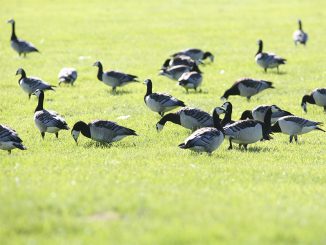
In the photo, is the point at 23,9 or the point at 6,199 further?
the point at 23,9

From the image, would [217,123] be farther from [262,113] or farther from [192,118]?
[262,113]

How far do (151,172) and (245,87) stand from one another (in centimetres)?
1158

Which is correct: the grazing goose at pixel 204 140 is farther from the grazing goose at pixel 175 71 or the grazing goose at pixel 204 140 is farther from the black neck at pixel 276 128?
the grazing goose at pixel 175 71

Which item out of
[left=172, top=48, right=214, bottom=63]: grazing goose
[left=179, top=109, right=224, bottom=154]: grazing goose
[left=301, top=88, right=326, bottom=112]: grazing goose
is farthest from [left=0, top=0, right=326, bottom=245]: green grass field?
[left=172, top=48, right=214, bottom=63]: grazing goose

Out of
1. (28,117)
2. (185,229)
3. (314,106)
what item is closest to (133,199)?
(185,229)

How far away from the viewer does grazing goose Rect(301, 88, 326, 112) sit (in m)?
22.5

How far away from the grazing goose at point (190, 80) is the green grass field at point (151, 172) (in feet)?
2.01

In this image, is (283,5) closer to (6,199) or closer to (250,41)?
(250,41)

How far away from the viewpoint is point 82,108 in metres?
23.7

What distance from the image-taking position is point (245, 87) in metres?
24.6

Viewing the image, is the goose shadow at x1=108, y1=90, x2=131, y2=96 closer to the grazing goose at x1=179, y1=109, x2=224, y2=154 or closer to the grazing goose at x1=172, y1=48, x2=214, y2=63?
the grazing goose at x1=172, y1=48, x2=214, y2=63

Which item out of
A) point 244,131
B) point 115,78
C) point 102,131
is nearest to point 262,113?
point 244,131

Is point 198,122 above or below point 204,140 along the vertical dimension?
below

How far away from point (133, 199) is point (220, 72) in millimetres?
21720
